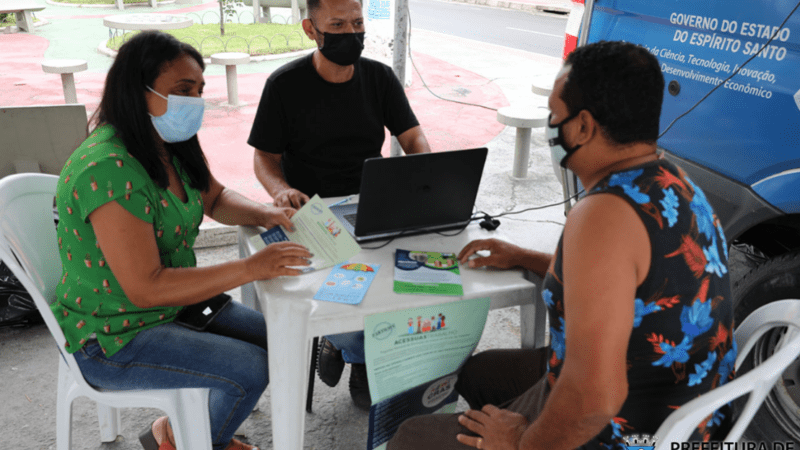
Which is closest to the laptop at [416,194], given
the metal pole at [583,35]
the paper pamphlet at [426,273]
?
the paper pamphlet at [426,273]

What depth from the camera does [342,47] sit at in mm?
2391

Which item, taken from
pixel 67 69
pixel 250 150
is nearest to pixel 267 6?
pixel 67 69

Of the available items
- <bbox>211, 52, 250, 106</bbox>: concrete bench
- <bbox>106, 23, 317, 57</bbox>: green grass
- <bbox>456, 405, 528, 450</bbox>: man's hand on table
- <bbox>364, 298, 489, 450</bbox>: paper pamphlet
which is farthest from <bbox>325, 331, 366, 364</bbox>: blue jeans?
<bbox>106, 23, 317, 57</bbox>: green grass

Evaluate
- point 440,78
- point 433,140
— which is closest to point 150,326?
point 433,140

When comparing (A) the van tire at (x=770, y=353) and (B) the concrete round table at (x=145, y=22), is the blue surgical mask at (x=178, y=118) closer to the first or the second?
(A) the van tire at (x=770, y=353)

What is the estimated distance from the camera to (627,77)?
1.15m

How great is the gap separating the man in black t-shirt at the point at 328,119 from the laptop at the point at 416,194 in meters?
0.58

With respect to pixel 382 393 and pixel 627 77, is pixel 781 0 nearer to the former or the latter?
pixel 627 77

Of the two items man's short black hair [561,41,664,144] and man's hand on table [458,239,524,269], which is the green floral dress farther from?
man's short black hair [561,41,664,144]

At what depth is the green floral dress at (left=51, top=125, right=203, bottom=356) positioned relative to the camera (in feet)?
4.95

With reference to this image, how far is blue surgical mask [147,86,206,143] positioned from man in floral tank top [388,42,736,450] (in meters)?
1.02

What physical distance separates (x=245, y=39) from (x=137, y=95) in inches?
398

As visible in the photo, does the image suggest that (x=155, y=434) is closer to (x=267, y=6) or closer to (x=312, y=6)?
(x=312, y=6)

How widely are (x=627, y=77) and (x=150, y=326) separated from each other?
1352 mm
